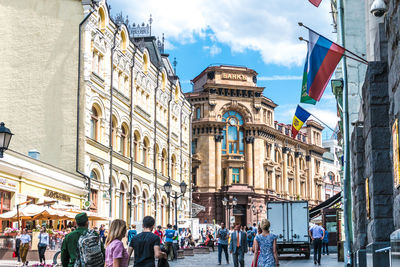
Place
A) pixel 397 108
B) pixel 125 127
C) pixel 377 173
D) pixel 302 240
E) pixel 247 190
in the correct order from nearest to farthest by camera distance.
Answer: pixel 397 108, pixel 377 173, pixel 302 240, pixel 125 127, pixel 247 190

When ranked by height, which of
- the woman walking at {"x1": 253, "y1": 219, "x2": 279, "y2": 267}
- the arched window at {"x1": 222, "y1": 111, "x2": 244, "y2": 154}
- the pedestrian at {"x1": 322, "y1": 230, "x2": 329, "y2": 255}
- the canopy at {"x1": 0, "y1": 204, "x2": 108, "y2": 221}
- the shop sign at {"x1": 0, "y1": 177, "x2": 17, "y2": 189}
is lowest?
the pedestrian at {"x1": 322, "y1": 230, "x2": 329, "y2": 255}

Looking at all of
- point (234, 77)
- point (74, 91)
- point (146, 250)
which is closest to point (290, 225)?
point (74, 91)

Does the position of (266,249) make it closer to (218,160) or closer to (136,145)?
(136,145)

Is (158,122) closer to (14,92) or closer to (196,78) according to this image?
(14,92)

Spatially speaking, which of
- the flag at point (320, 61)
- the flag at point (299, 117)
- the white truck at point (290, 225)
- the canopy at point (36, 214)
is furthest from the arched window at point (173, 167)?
the flag at point (320, 61)

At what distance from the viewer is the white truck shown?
31156 mm

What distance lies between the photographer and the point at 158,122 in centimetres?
5188

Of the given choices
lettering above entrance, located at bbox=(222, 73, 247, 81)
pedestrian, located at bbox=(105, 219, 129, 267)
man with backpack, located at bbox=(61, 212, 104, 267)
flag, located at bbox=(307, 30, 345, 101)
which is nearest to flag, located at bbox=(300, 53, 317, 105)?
flag, located at bbox=(307, 30, 345, 101)

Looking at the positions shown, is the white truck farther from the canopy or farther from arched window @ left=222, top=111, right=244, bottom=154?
arched window @ left=222, top=111, right=244, bottom=154

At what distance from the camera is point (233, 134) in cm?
8262

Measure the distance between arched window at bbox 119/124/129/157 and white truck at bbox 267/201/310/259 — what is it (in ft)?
49.6

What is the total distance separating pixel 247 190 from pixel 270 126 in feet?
35.5

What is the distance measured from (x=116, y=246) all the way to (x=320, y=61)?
7647 mm

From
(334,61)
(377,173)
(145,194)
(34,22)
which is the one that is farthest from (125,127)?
(377,173)
